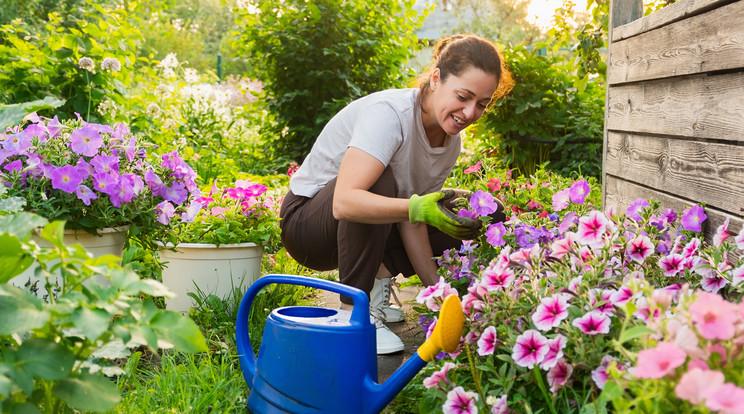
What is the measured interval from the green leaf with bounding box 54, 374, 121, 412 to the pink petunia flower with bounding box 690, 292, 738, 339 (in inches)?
29.9

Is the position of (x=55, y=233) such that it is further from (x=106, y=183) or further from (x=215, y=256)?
(x=215, y=256)

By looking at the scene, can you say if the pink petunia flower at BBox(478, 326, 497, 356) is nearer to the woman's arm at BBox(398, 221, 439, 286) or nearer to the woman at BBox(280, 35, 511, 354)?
the woman at BBox(280, 35, 511, 354)

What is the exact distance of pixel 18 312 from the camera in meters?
1.03

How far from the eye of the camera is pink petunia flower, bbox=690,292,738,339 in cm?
81

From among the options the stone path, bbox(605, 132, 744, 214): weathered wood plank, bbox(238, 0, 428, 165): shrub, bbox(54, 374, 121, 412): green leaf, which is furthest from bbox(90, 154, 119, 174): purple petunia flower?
bbox(238, 0, 428, 165): shrub

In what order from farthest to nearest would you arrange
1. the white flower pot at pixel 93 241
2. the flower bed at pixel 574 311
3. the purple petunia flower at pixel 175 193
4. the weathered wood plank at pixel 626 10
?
the weathered wood plank at pixel 626 10
the purple petunia flower at pixel 175 193
the white flower pot at pixel 93 241
the flower bed at pixel 574 311

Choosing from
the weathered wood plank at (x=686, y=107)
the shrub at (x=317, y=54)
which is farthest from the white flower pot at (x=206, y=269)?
the shrub at (x=317, y=54)

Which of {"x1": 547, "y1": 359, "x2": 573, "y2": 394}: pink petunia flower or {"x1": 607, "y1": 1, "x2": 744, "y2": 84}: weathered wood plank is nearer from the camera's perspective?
{"x1": 547, "y1": 359, "x2": 573, "y2": 394}: pink petunia flower

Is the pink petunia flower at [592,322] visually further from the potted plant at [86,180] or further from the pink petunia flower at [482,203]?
the potted plant at [86,180]

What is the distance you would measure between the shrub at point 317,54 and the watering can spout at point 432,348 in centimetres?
387

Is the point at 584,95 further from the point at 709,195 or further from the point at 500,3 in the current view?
the point at 500,3

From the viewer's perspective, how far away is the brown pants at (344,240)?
2.31 m

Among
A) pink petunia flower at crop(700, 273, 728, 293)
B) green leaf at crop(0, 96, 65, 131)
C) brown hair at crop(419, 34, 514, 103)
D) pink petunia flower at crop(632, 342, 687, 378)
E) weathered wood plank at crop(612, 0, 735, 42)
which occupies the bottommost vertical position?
pink petunia flower at crop(700, 273, 728, 293)

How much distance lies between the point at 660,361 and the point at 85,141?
1626 mm
